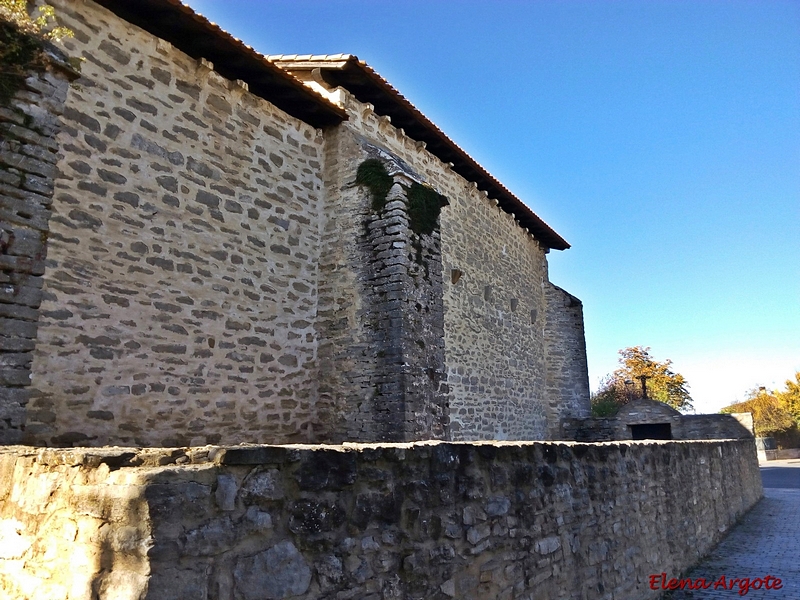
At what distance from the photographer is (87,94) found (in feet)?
18.3

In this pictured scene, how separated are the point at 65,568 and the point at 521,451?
8.74ft

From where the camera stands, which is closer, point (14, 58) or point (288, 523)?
point (288, 523)

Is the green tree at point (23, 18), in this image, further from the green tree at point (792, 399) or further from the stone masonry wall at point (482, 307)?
the green tree at point (792, 399)

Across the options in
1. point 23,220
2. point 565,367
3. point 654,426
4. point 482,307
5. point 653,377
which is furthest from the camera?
point 653,377

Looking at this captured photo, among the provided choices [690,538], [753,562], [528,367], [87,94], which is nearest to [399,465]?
[87,94]

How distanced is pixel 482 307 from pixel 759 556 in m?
6.44

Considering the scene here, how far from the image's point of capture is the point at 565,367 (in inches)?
612

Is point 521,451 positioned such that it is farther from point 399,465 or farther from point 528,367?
point 528,367

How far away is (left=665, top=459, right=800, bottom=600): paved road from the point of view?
5.91m

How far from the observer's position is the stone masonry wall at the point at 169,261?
17.2ft

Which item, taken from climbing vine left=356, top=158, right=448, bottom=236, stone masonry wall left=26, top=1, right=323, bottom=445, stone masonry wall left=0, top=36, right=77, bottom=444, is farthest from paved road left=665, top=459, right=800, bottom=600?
stone masonry wall left=0, top=36, right=77, bottom=444

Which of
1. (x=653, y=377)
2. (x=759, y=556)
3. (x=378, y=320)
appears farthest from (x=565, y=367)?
(x=653, y=377)

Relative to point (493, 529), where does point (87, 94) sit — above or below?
above

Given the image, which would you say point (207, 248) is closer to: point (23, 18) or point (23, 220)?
point (23, 220)
